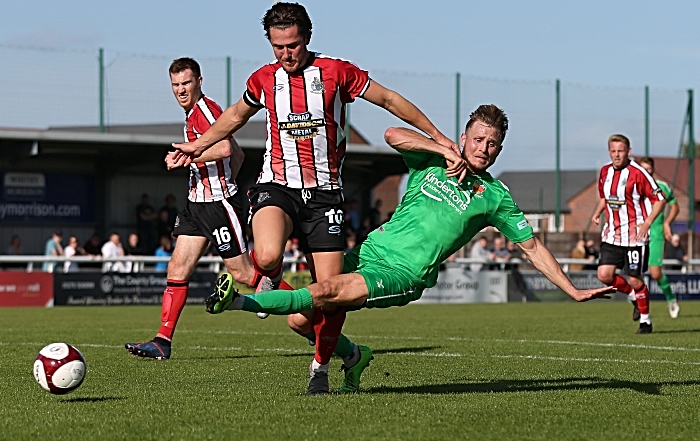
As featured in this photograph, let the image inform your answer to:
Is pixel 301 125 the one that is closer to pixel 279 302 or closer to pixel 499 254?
pixel 279 302

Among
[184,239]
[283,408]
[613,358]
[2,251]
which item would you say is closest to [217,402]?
[283,408]

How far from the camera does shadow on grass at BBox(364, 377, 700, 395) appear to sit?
706cm

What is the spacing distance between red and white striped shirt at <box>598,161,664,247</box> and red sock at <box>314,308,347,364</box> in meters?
8.65

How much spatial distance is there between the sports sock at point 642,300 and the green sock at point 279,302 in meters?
8.56

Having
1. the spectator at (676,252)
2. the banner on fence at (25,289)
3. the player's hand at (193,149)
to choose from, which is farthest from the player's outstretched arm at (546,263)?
the spectator at (676,252)

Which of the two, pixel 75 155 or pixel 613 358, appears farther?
pixel 75 155

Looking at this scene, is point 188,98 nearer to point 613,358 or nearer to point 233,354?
point 233,354

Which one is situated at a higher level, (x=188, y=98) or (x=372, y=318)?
(x=188, y=98)

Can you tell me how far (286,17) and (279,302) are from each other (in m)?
1.82

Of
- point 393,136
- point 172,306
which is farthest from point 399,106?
point 172,306


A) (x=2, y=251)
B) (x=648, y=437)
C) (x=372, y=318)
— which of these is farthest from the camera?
(x=2, y=251)

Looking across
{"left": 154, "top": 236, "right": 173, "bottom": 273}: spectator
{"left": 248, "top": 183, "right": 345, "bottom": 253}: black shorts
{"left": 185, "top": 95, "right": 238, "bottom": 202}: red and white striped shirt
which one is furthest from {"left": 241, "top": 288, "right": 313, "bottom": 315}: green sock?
{"left": 154, "top": 236, "right": 173, "bottom": 273}: spectator

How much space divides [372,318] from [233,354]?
25.3 ft

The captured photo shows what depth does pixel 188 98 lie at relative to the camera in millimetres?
9805
